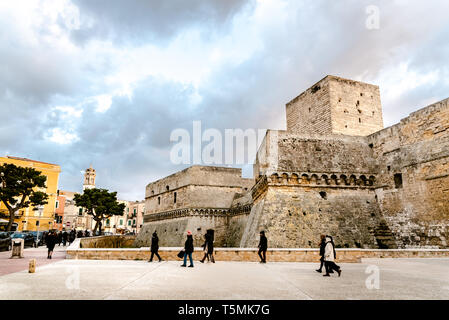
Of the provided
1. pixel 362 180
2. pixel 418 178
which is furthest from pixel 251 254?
pixel 418 178

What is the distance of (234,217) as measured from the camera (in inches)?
993

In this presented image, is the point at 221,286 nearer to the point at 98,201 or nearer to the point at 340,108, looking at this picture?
the point at 340,108

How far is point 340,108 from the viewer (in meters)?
19.8

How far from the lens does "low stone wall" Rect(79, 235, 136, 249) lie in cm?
2300

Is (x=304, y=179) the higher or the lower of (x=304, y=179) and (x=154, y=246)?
the higher

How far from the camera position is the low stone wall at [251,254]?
10562 mm

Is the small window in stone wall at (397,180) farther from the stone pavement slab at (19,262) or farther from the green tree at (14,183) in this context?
the green tree at (14,183)

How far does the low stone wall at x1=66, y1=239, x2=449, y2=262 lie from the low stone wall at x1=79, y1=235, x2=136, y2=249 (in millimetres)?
11759

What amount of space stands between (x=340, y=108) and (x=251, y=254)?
1343cm

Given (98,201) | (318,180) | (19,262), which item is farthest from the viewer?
(98,201)

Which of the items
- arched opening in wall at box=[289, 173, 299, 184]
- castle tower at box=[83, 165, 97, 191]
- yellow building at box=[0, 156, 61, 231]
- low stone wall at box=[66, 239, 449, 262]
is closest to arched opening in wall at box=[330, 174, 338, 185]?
arched opening in wall at box=[289, 173, 299, 184]

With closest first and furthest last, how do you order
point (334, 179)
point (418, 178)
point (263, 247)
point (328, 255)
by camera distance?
1. point (328, 255)
2. point (263, 247)
3. point (418, 178)
4. point (334, 179)
